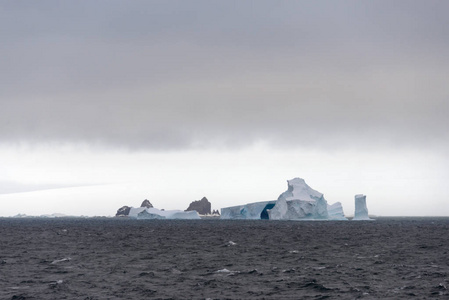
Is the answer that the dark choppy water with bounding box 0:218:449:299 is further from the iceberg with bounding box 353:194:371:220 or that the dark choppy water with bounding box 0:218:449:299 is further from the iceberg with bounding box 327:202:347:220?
the iceberg with bounding box 327:202:347:220

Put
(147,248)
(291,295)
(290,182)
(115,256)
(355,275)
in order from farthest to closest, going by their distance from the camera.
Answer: (290,182) → (147,248) → (115,256) → (355,275) → (291,295)

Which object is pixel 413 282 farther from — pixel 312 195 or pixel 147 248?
pixel 312 195

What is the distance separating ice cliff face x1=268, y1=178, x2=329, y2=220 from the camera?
134250 mm

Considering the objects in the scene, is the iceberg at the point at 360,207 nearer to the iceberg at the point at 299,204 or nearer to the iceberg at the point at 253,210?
the iceberg at the point at 299,204

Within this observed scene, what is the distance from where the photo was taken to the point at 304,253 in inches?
2041

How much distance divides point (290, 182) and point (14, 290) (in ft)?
355

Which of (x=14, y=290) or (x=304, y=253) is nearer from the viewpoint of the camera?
(x=14, y=290)

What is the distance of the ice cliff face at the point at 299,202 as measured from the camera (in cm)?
13425

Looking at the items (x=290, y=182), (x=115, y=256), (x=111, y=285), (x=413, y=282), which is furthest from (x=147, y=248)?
(x=290, y=182)

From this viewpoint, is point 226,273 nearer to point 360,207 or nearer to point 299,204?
point 299,204

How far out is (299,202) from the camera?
13388cm

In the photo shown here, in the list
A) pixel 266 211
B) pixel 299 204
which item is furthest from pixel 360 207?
pixel 266 211

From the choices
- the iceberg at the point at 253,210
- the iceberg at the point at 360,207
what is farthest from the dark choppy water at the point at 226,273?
the iceberg at the point at 253,210

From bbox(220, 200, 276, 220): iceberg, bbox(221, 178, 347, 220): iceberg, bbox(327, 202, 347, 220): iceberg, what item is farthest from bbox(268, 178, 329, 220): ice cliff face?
bbox(327, 202, 347, 220): iceberg
